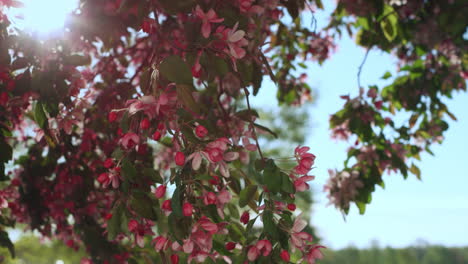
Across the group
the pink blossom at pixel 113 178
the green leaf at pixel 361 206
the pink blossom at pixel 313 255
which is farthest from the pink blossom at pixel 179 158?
the green leaf at pixel 361 206

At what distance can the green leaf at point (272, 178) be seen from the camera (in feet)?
4.72

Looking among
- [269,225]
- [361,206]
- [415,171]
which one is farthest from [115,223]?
[415,171]

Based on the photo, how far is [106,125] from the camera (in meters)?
2.88

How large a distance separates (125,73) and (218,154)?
2.04 m

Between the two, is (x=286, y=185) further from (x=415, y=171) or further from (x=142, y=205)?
(x=415, y=171)

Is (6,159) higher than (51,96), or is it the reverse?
(51,96)

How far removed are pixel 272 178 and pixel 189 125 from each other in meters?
0.30

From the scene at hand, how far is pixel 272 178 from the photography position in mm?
1448

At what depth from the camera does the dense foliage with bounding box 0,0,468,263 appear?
145 centimetres

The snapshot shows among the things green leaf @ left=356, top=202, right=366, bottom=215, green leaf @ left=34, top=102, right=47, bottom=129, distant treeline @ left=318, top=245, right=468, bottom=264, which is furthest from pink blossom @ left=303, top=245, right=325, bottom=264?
distant treeline @ left=318, top=245, right=468, bottom=264

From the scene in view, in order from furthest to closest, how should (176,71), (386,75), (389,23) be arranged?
1. (386,75)
2. (389,23)
3. (176,71)

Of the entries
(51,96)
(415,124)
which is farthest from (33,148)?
(415,124)

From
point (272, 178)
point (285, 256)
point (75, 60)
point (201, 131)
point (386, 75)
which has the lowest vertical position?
point (285, 256)

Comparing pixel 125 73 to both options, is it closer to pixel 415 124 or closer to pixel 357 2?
pixel 357 2
